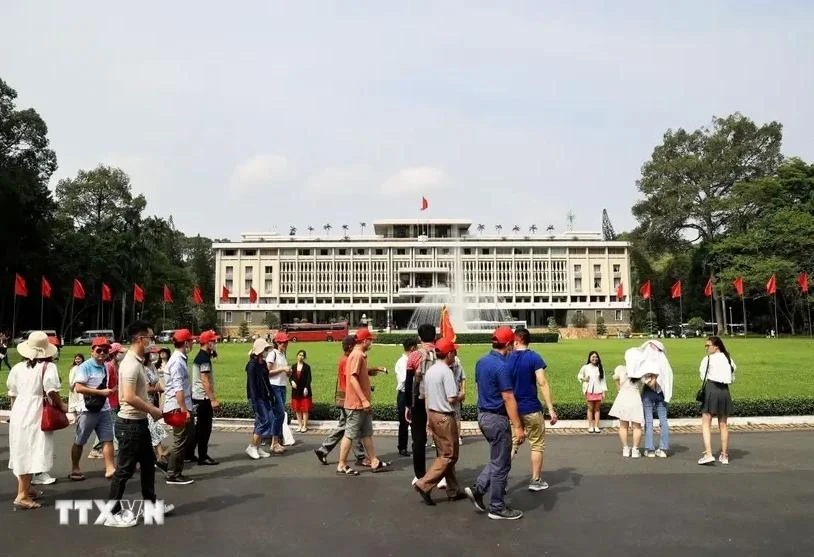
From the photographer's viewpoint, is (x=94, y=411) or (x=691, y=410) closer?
(x=94, y=411)

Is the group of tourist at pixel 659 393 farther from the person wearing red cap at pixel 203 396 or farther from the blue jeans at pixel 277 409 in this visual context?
the person wearing red cap at pixel 203 396

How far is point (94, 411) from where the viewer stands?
859 cm

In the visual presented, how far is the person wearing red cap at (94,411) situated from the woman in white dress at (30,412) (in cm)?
107

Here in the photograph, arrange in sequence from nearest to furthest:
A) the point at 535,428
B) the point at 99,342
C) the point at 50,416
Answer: the point at 50,416, the point at 535,428, the point at 99,342

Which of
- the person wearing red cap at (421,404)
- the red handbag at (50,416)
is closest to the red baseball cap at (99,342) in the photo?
the red handbag at (50,416)

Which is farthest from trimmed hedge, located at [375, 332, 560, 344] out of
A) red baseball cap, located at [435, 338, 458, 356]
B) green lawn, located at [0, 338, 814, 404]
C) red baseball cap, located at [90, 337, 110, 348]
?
red baseball cap, located at [435, 338, 458, 356]

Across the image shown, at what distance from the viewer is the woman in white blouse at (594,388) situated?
39.8 feet

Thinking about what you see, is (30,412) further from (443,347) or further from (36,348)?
(443,347)

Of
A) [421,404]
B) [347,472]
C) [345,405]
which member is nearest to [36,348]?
[345,405]

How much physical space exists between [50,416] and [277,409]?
12.9ft

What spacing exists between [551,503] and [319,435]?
5.93m

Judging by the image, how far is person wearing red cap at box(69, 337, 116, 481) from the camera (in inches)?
329

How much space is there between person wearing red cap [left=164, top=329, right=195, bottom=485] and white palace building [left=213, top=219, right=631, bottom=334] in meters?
86.6

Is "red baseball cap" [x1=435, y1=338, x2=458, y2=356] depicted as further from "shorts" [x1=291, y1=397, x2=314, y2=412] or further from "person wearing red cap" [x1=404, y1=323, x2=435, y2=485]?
"shorts" [x1=291, y1=397, x2=314, y2=412]
